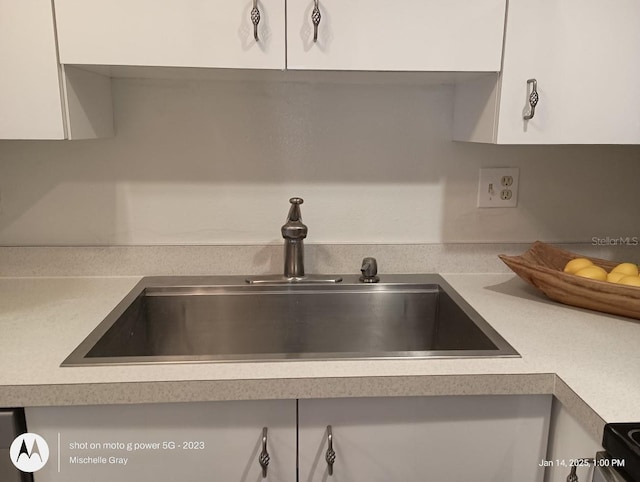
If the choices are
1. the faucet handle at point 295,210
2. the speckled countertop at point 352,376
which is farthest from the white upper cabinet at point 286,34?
the speckled countertop at point 352,376

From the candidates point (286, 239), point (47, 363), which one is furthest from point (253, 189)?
point (47, 363)

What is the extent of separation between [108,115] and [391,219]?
792mm

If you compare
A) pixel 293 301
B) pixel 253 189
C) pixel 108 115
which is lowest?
pixel 293 301

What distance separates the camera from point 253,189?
4.47ft

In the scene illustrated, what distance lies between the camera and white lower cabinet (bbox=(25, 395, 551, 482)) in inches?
34.2

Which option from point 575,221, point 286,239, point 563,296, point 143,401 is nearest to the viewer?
point 143,401

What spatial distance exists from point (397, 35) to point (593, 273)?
70 cm

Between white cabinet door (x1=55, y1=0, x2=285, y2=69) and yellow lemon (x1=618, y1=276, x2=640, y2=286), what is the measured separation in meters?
0.90

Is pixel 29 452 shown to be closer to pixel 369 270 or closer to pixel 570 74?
pixel 369 270

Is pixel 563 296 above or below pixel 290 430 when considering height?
above

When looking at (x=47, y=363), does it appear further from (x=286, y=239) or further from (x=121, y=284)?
(x=286, y=239)

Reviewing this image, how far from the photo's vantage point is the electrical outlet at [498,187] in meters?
1.38

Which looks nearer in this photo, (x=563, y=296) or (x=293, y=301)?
(x=563, y=296)

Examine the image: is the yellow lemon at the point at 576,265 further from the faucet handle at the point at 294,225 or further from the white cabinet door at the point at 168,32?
the white cabinet door at the point at 168,32
